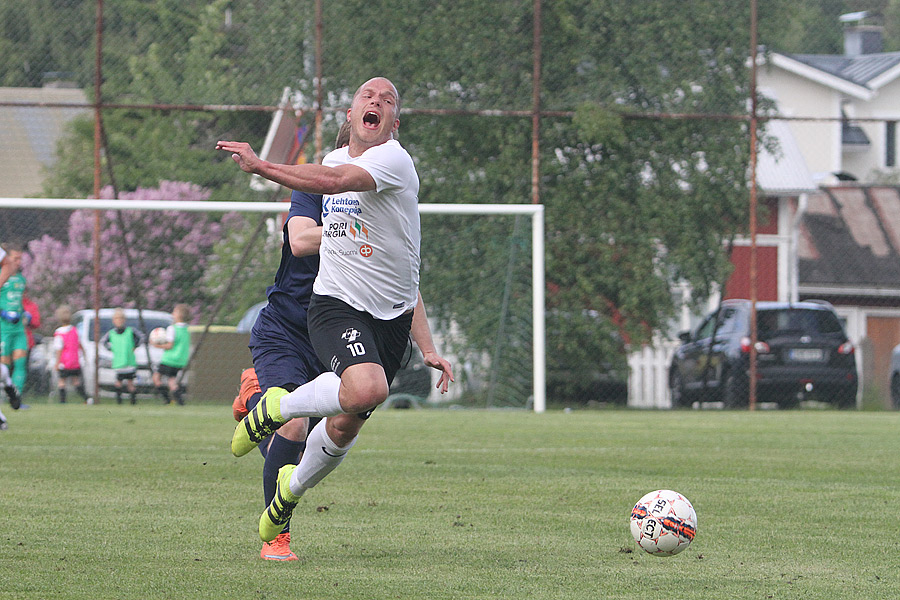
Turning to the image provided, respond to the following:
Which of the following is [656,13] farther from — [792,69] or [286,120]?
[792,69]

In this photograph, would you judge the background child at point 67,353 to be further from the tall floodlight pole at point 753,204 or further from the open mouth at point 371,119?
the open mouth at point 371,119

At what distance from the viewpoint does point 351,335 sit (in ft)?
17.1

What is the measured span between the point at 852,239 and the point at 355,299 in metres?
28.2

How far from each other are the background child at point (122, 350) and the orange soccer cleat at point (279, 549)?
461 inches

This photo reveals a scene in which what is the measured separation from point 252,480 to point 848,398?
1312 centimetres

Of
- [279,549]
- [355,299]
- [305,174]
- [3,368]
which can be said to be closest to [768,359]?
[3,368]

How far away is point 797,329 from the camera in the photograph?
1909 cm

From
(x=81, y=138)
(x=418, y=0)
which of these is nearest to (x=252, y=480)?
(x=418, y=0)

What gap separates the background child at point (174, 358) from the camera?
16469mm

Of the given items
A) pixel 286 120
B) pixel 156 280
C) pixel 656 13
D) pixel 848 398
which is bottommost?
pixel 848 398

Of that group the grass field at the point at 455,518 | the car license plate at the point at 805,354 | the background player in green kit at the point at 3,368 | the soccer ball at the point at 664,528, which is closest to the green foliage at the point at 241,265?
the background player in green kit at the point at 3,368

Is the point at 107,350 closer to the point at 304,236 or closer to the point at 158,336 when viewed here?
the point at 158,336

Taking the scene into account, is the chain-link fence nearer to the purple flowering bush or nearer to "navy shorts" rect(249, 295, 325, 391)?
the purple flowering bush

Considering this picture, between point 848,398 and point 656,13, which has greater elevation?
point 656,13
